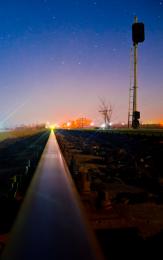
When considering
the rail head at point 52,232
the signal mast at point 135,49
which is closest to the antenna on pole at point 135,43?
the signal mast at point 135,49

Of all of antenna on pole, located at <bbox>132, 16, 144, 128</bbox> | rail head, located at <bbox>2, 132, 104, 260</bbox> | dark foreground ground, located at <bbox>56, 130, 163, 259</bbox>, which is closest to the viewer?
rail head, located at <bbox>2, 132, 104, 260</bbox>

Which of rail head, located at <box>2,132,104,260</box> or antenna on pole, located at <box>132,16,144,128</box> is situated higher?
antenna on pole, located at <box>132,16,144,128</box>

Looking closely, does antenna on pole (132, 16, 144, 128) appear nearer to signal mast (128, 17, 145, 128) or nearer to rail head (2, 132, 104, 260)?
signal mast (128, 17, 145, 128)

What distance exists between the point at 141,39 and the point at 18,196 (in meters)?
9.42

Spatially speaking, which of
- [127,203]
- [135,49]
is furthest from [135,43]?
[127,203]

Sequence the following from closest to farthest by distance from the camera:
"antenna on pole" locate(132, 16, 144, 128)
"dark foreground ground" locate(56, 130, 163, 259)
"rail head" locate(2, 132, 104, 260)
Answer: "rail head" locate(2, 132, 104, 260)
"dark foreground ground" locate(56, 130, 163, 259)
"antenna on pole" locate(132, 16, 144, 128)

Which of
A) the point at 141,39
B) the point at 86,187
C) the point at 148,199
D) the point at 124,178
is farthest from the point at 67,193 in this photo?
the point at 141,39

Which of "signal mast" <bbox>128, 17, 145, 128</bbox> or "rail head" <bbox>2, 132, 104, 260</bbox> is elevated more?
"signal mast" <bbox>128, 17, 145, 128</bbox>

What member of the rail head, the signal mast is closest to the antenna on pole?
the signal mast

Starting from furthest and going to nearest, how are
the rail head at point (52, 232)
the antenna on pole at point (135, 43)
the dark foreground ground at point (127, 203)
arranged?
the antenna on pole at point (135, 43) → the dark foreground ground at point (127, 203) → the rail head at point (52, 232)

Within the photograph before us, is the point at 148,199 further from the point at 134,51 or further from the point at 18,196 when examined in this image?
the point at 134,51

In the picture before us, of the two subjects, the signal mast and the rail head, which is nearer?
the rail head

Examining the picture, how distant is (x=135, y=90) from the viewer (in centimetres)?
2028

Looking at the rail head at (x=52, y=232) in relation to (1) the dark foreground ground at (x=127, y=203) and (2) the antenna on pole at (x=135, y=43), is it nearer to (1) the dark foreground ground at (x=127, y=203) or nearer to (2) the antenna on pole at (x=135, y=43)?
(1) the dark foreground ground at (x=127, y=203)
